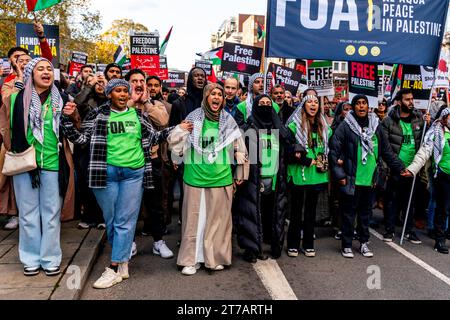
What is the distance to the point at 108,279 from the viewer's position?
13.9 ft

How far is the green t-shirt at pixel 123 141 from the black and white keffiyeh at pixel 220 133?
1.97ft

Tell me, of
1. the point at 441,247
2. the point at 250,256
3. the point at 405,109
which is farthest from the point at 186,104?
the point at 441,247

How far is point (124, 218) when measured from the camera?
14.1 ft

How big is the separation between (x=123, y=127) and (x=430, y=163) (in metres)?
4.36

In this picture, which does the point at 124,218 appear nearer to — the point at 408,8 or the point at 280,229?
the point at 280,229

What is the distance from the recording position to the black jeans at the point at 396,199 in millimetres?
6312

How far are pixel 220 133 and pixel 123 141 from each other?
1.03 meters

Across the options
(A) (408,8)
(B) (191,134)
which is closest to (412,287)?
(B) (191,134)

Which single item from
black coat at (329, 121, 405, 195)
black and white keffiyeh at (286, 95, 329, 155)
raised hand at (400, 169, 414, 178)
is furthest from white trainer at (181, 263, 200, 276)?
raised hand at (400, 169, 414, 178)

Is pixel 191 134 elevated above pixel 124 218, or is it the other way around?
Answer: pixel 191 134

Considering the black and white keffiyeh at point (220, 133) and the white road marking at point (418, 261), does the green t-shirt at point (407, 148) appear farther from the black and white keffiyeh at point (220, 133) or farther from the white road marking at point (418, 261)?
the black and white keffiyeh at point (220, 133)

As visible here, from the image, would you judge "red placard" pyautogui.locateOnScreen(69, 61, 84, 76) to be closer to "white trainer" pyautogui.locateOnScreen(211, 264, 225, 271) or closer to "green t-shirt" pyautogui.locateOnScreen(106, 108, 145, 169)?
"green t-shirt" pyautogui.locateOnScreen(106, 108, 145, 169)

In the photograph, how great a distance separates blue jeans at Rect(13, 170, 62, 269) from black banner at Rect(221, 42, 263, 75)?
6.84 metres

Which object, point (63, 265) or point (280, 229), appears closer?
point (63, 265)
